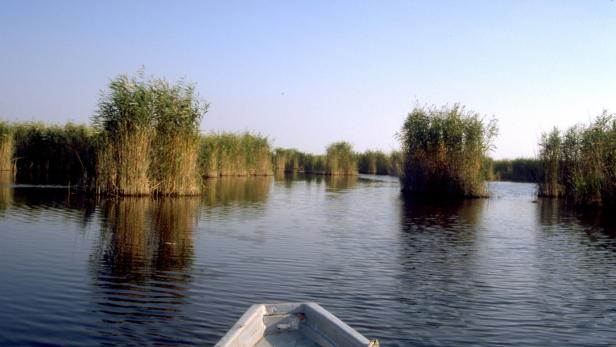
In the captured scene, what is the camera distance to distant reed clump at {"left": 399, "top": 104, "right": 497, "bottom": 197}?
104ft

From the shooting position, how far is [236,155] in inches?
1809

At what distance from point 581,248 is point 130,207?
14166mm

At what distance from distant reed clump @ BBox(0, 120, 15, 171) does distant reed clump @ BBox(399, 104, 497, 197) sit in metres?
26.6

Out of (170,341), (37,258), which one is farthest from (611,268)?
(37,258)

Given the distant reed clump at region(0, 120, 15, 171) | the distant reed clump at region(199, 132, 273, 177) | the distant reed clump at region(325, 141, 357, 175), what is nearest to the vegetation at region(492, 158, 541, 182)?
the distant reed clump at region(325, 141, 357, 175)

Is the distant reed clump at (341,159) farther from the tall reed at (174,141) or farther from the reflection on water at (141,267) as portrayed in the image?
the reflection on water at (141,267)

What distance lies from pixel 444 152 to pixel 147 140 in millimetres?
18215

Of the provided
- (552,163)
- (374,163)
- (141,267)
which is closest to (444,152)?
(552,163)

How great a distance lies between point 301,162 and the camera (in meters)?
A: 75.9

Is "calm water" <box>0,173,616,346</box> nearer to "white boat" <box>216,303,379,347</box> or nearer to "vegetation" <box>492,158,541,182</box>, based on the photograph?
"white boat" <box>216,303,379,347</box>

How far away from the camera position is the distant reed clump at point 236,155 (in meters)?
41.0

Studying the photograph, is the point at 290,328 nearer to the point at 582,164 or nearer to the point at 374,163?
the point at 582,164

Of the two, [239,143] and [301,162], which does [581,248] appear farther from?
[301,162]

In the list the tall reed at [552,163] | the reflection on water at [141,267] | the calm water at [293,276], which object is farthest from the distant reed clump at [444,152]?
the reflection on water at [141,267]
